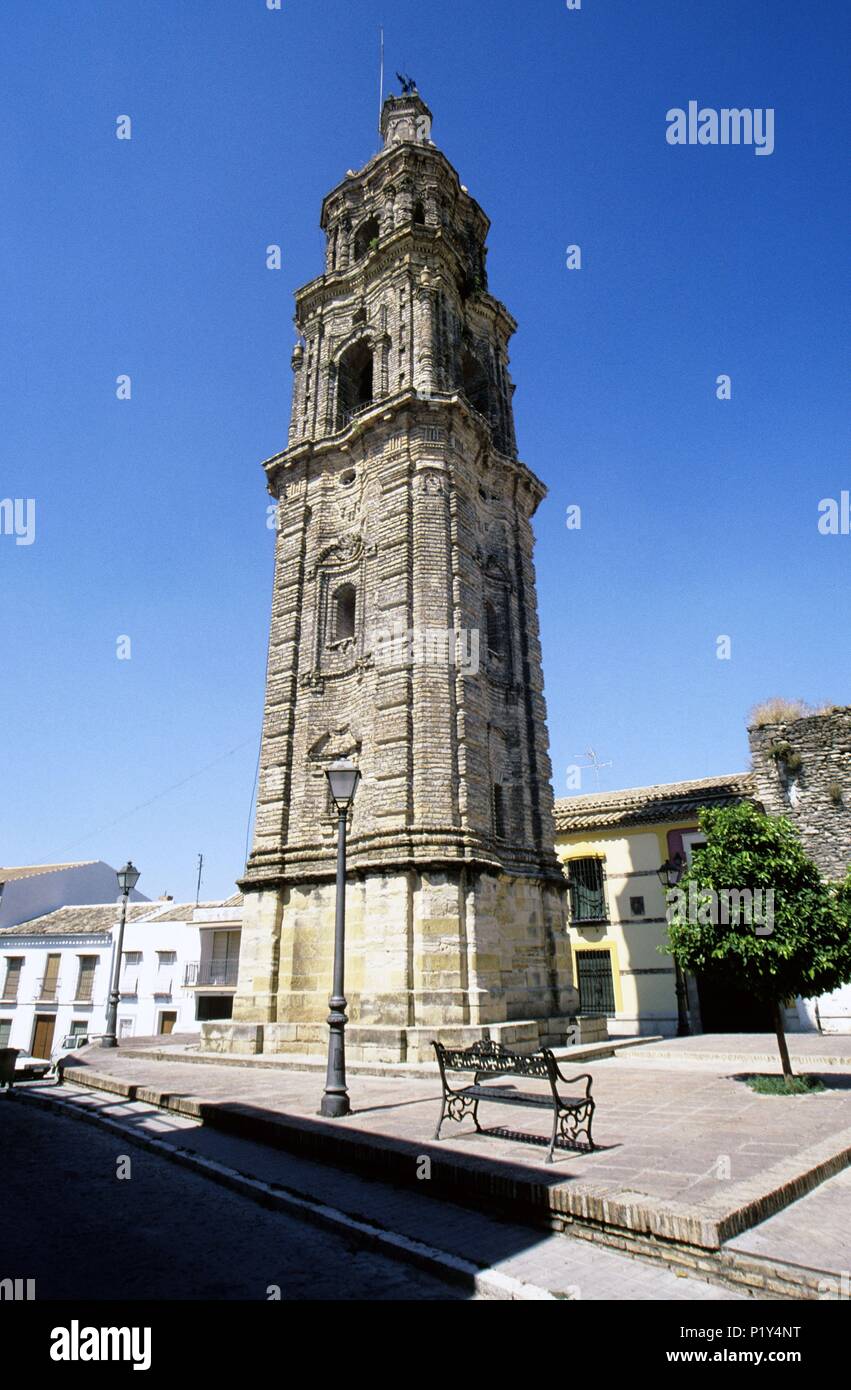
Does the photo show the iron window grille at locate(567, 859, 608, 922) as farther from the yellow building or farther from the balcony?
the balcony

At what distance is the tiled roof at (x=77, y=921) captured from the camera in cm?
3244

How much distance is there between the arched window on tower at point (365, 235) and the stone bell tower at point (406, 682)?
0.26 meters

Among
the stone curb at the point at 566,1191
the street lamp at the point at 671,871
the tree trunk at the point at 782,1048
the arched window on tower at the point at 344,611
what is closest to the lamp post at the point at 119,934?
the arched window on tower at the point at 344,611

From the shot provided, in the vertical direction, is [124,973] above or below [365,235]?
below

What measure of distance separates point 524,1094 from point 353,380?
20.2m

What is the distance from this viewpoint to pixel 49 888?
37656 mm

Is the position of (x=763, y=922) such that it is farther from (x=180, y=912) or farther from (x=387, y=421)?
(x=180, y=912)

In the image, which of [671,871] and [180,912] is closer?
[671,871]

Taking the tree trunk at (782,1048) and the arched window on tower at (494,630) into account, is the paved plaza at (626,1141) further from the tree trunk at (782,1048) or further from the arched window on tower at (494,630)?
the arched window on tower at (494,630)

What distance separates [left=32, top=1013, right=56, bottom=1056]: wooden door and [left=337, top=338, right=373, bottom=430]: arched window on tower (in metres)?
27.8

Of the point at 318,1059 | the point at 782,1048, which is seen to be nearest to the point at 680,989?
the point at 782,1048

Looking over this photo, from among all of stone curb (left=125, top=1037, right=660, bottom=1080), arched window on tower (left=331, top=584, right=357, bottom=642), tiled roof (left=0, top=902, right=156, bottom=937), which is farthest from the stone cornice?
tiled roof (left=0, top=902, right=156, bottom=937)

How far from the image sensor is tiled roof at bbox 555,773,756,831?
23.2 meters
